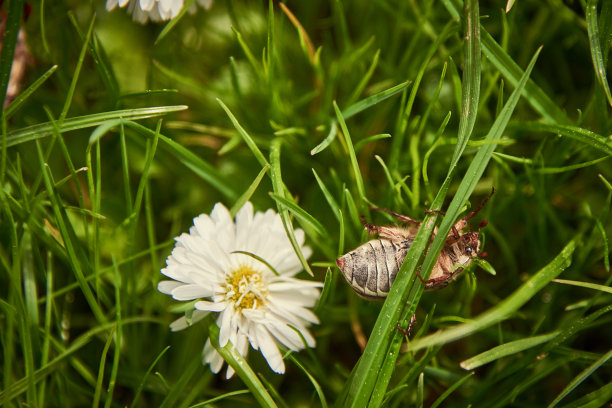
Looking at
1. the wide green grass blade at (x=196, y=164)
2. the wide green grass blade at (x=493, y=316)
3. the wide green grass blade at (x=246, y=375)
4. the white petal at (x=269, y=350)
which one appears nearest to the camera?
the wide green grass blade at (x=493, y=316)

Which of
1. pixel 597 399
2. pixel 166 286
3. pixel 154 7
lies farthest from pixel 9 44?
pixel 597 399

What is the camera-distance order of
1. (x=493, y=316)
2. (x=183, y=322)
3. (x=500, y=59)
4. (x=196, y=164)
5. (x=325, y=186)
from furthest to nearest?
(x=325, y=186) → (x=196, y=164) → (x=500, y=59) → (x=183, y=322) → (x=493, y=316)

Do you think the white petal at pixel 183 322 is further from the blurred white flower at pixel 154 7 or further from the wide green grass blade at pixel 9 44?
the blurred white flower at pixel 154 7

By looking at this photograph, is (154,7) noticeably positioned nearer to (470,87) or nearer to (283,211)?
(283,211)

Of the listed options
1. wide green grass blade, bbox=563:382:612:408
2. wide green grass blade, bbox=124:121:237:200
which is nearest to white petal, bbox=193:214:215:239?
wide green grass blade, bbox=124:121:237:200

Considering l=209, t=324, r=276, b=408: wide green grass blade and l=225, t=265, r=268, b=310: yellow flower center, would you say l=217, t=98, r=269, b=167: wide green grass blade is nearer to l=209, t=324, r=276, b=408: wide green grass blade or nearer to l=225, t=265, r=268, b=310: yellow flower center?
l=225, t=265, r=268, b=310: yellow flower center

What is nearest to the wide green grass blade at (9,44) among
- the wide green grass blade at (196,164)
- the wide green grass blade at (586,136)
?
the wide green grass blade at (196,164)

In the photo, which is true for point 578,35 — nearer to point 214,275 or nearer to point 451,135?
point 451,135
